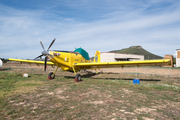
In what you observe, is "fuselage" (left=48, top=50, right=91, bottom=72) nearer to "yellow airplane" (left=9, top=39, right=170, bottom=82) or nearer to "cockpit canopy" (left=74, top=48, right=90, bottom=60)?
"yellow airplane" (left=9, top=39, right=170, bottom=82)

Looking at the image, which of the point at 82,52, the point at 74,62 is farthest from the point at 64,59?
the point at 82,52

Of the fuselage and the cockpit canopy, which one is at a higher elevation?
the cockpit canopy

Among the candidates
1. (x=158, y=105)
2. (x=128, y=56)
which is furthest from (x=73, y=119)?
(x=128, y=56)

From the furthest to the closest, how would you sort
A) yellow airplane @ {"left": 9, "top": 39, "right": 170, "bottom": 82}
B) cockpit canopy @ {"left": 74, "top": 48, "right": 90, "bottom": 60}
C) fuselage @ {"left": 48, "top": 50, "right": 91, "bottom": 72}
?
1. cockpit canopy @ {"left": 74, "top": 48, "right": 90, "bottom": 60}
2. fuselage @ {"left": 48, "top": 50, "right": 91, "bottom": 72}
3. yellow airplane @ {"left": 9, "top": 39, "right": 170, "bottom": 82}

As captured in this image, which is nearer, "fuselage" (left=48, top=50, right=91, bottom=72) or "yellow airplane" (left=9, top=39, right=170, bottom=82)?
"yellow airplane" (left=9, top=39, right=170, bottom=82)

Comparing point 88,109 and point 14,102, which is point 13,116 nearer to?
point 14,102

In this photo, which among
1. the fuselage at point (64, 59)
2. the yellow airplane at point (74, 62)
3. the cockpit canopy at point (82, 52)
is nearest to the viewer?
the yellow airplane at point (74, 62)

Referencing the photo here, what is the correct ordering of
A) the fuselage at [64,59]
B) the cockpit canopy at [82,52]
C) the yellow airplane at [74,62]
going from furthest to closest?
the cockpit canopy at [82,52] → the fuselage at [64,59] → the yellow airplane at [74,62]

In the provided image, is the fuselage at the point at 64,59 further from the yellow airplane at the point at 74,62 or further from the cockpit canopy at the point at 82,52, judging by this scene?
the cockpit canopy at the point at 82,52

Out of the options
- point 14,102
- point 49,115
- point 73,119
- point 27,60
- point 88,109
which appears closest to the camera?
point 73,119

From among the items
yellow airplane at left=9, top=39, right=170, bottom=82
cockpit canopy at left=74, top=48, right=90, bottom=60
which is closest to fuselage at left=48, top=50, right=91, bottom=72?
yellow airplane at left=9, top=39, right=170, bottom=82

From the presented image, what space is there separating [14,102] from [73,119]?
3.21 meters

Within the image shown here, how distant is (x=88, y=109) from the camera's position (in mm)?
4738

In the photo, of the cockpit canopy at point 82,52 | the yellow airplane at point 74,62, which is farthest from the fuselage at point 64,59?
the cockpit canopy at point 82,52
